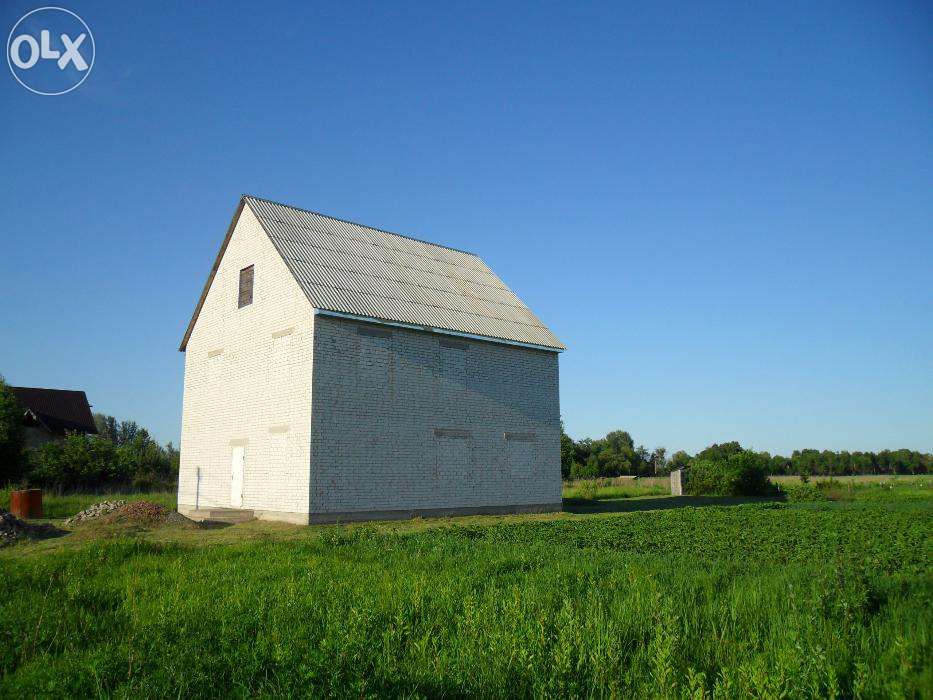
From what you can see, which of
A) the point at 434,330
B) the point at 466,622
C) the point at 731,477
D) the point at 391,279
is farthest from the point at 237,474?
the point at 731,477

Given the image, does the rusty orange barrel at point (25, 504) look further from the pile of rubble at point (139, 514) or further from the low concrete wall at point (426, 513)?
the low concrete wall at point (426, 513)

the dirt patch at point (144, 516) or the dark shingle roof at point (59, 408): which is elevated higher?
the dark shingle roof at point (59, 408)

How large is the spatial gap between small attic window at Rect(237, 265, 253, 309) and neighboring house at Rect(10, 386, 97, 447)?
1152 inches

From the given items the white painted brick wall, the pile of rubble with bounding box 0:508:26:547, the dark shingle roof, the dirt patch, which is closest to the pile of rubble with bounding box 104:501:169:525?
the dirt patch

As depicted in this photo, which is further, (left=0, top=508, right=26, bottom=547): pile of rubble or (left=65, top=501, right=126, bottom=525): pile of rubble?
(left=65, top=501, right=126, bottom=525): pile of rubble

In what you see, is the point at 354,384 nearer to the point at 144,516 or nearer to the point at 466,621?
the point at 144,516

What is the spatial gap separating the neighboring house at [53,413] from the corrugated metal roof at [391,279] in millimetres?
30731

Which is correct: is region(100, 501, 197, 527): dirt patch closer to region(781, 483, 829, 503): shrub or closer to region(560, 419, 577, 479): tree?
region(781, 483, 829, 503): shrub

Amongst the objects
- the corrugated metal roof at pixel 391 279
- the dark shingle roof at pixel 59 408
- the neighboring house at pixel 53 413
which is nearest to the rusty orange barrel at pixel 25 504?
the corrugated metal roof at pixel 391 279

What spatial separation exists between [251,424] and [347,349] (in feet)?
13.3

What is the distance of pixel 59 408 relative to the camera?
1884 inches

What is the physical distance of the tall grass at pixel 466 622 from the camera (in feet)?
16.3

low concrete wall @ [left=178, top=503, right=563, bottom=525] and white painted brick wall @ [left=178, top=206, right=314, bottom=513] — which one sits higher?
white painted brick wall @ [left=178, top=206, right=314, bottom=513]

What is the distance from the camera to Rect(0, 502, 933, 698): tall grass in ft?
16.3
